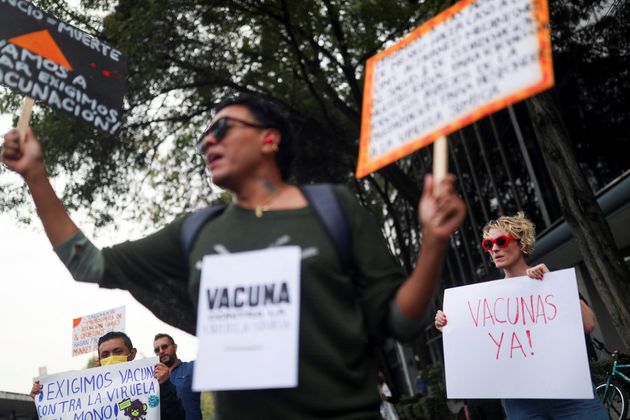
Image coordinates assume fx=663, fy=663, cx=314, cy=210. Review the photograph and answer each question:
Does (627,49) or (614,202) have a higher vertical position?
(627,49)

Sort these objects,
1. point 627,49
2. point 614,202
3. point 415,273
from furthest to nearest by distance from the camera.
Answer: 1. point 627,49
2. point 614,202
3. point 415,273

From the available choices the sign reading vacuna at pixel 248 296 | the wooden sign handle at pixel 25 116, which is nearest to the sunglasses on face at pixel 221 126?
the sign reading vacuna at pixel 248 296

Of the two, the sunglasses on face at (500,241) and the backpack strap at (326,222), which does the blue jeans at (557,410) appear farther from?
the backpack strap at (326,222)

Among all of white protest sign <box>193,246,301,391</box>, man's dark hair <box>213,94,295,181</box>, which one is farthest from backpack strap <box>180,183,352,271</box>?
man's dark hair <box>213,94,295,181</box>

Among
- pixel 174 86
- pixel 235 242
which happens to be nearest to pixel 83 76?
pixel 235 242

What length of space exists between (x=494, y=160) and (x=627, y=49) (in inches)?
233

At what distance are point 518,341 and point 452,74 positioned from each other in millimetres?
2474

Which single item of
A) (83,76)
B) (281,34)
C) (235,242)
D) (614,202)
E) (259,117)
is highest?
(281,34)

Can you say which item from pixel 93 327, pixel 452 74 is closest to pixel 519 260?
pixel 452 74

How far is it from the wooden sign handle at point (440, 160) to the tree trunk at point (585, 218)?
4.86 m

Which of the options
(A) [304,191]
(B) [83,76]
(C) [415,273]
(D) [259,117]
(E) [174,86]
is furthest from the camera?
(E) [174,86]

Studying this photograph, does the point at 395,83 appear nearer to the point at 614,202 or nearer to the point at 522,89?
the point at 522,89

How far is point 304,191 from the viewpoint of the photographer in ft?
6.12

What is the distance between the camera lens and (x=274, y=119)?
2059 millimetres
